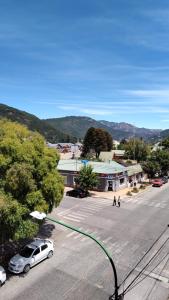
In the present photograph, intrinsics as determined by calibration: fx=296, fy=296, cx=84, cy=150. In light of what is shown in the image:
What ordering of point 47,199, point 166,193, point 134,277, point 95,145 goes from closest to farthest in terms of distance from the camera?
point 134,277
point 47,199
point 166,193
point 95,145

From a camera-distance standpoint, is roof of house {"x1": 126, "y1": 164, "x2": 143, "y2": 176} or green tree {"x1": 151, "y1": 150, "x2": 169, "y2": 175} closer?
roof of house {"x1": 126, "y1": 164, "x2": 143, "y2": 176}

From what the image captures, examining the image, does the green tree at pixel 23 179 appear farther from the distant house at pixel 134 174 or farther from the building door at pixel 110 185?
the distant house at pixel 134 174

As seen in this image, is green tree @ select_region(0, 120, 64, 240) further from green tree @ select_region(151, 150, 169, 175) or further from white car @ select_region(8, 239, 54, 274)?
green tree @ select_region(151, 150, 169, 175)

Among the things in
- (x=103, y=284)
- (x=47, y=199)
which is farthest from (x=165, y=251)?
(x=47, y=199)

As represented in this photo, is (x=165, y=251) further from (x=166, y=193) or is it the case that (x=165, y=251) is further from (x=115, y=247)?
(x=166, y=193)

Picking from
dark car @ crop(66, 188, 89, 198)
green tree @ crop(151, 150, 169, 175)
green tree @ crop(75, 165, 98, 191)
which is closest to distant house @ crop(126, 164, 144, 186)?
green tree @ crop(151, 150, 169, 175)

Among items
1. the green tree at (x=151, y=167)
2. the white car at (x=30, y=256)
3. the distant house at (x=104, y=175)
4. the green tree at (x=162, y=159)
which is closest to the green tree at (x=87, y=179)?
the distant house at (x=104, y=175)

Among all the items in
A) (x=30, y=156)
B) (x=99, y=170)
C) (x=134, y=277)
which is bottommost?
(x=134, y=277)
